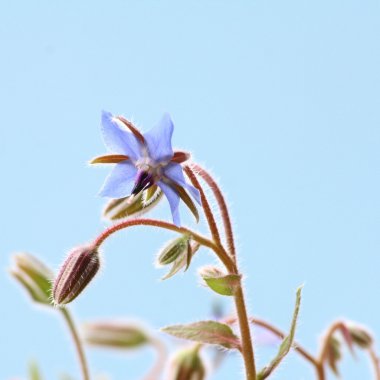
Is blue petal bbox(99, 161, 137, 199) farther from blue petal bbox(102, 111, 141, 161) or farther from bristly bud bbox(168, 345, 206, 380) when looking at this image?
bristly bud bbox(168, 345, 206, 380)

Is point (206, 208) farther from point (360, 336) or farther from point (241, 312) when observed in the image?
point (360, 336)

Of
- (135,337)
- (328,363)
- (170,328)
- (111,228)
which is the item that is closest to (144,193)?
(111,228)

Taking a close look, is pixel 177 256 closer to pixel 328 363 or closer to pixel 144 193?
pixel 144 193

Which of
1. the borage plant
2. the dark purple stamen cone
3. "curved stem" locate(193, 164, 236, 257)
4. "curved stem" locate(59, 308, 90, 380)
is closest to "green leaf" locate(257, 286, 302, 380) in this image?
the borage plant

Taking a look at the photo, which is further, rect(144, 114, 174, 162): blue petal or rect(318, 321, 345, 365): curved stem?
rect(318, 321, 345, 365): curved stem

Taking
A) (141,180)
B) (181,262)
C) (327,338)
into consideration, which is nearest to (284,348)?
(181,262)
